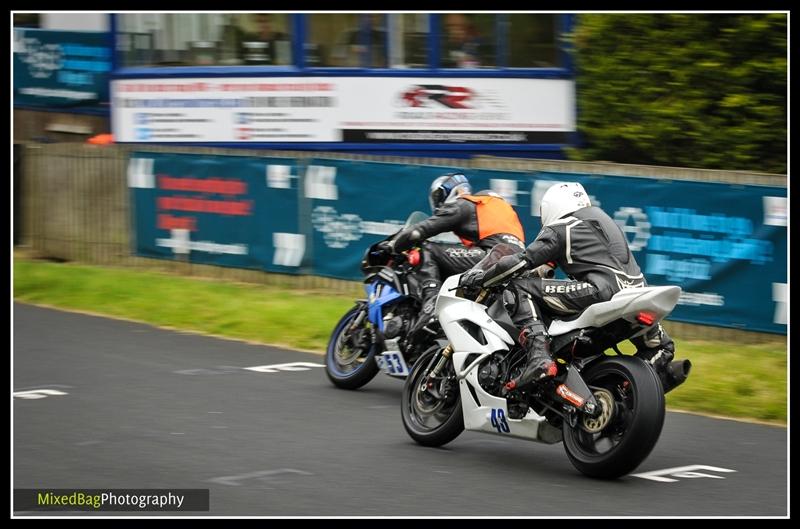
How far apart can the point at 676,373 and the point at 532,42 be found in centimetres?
1241

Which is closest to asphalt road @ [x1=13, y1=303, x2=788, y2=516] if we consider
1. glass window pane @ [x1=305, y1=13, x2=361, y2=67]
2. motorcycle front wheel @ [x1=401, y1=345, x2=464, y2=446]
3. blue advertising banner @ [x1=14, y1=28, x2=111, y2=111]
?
motorcycle front wheel @ [x1=401, y1=345, x2=464, y2=446]

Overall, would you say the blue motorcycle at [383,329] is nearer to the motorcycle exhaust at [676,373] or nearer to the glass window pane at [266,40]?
the motorcycle exhaust at [676,373]

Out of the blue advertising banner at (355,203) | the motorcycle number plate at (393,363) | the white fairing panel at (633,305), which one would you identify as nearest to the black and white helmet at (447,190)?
the motorcycle number plate at (393,363)

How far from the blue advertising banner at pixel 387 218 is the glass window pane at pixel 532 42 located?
4685 mm

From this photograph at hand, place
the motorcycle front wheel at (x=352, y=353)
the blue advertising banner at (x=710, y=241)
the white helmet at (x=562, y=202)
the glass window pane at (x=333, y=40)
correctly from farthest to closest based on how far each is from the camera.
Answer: the glass window pane at (x=333, y=40) → the blue advertising banner at (x=710, y=241) → the motorcycle front wheel at (x=352, y=353) → the white helmet at (x=562, y=202)

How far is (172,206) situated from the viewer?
18109mm

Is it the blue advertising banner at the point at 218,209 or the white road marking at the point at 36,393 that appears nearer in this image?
the white road marking at the point at 36,393

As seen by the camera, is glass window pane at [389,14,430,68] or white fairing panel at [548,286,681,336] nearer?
white fairing panel at [548,286,681,336]

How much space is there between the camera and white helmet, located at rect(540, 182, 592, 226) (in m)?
8.18

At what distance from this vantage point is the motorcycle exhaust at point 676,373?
8.02m

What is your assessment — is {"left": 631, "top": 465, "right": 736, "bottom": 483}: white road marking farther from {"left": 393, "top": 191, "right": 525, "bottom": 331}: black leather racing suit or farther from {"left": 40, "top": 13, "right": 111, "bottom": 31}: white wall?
{"left": 40, "top": 13, "right": 111, "bottom": 31}: white wall

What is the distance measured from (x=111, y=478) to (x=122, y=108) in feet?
49.2

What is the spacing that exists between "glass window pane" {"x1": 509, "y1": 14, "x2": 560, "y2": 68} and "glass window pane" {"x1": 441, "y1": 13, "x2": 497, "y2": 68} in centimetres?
31
